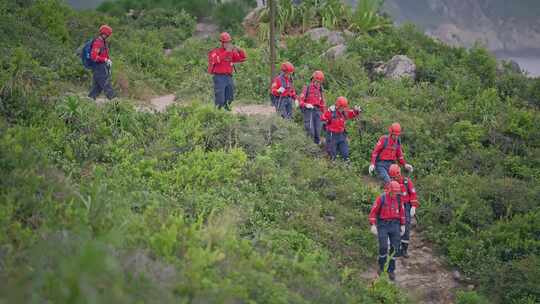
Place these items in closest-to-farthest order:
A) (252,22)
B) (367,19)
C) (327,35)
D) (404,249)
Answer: (404,249)
(327,35)
(367,19)
(252,22)

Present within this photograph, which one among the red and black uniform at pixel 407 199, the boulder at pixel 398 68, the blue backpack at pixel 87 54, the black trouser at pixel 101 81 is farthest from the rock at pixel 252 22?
the red and black uniform at pixel 407 199

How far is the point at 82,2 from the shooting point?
33.2 meters

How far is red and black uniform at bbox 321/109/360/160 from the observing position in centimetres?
1275

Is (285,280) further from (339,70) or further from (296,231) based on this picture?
(339,70)

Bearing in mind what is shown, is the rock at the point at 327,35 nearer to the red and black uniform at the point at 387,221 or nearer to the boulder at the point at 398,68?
the boulder at the point at 398,68

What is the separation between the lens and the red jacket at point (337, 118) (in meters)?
12.7

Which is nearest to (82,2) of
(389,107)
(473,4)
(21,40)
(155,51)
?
(155,51)

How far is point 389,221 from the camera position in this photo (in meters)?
9.74

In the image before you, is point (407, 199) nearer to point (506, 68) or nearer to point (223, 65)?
point (223, 65)

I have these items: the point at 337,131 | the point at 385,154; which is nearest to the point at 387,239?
the point at 385,154

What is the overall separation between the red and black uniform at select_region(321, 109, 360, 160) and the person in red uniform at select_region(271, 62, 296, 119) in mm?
1105

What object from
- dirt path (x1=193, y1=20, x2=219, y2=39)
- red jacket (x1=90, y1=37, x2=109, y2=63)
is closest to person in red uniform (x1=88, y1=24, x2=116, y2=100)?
red jacket (x1=90, y1=37, x2=109, y2=63)

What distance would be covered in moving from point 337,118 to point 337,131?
0.85ft

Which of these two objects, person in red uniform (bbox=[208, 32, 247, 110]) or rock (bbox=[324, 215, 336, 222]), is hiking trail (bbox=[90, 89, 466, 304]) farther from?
person in red uniform (bbox=[208, 32, 247, 110])
